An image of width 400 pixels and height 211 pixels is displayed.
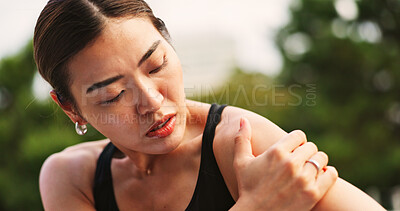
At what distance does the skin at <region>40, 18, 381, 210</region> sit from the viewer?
1213mm

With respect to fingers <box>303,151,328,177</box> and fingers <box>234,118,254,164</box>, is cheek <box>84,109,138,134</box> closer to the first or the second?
fingers <box>234,118,254,164</box>

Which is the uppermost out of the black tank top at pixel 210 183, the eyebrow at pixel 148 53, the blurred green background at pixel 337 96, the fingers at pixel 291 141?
the eyebrow at pixel 148 53

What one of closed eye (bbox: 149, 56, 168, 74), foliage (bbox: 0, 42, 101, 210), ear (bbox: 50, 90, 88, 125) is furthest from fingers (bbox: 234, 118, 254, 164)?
foliage (bbox: 0, 42, 101, 210)

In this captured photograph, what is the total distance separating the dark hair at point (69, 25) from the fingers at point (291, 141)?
611 mm

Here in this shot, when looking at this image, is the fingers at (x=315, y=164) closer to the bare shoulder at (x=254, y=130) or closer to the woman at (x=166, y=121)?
the woman at (x=166, y=121)

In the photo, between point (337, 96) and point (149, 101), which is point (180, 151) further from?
point (337, 96)

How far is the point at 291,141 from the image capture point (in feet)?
4.08

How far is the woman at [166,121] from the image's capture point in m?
1.21

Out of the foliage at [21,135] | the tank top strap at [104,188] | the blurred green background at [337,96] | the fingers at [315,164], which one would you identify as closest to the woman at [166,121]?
the fingers at [315,164]

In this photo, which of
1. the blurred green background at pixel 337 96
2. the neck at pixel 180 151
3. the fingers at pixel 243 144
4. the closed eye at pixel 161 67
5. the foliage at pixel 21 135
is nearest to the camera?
the fingers at pixel 243 144

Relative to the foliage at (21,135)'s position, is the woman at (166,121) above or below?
above

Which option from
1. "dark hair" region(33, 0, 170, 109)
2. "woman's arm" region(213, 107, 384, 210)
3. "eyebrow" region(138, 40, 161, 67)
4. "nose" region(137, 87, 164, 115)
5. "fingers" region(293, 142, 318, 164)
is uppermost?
"dark hair" region(33, 0, 170, 109)

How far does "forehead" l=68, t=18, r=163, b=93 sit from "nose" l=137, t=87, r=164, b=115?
94 millimetres

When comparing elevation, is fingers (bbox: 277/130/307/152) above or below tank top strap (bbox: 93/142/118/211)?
above
